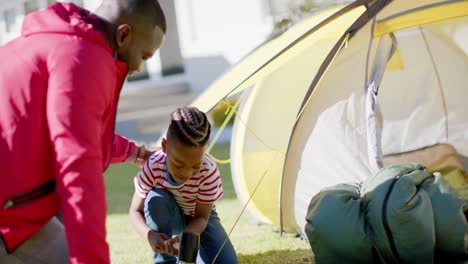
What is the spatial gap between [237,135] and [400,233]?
131cm

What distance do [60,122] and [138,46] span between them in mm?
289

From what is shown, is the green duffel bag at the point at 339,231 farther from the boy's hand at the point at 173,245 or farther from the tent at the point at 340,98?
the boy's hand at the point at 173,245

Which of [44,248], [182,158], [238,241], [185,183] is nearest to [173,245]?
[182,158]

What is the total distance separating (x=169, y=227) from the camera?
250cm

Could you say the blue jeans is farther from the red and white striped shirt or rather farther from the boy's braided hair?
the boy's braided hair

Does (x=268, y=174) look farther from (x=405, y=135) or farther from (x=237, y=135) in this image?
(x=405, y=135)

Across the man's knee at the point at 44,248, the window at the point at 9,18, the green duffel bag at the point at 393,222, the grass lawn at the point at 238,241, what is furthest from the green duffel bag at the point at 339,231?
the window at the point at 9,18

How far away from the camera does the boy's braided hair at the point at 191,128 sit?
2.22 m

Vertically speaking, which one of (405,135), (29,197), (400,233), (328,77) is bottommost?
(405,135)

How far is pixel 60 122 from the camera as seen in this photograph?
1.49 m

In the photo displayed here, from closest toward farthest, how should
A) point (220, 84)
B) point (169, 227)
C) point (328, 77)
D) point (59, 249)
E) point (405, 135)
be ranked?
point (59, 249) < point (169, 227) < point (220, 84) < point (328, 77) < point (405, 135)

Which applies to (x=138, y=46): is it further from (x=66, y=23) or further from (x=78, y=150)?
(x=78, y=150)

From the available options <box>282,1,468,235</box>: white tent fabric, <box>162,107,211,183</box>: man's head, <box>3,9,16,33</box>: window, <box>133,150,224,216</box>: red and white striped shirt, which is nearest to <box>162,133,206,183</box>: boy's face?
<box>162,107,211,183</box>: man's head

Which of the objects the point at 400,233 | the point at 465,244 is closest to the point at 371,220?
the point at 400,233
